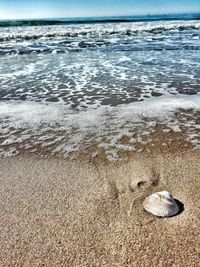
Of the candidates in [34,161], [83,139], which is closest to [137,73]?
[83,139]

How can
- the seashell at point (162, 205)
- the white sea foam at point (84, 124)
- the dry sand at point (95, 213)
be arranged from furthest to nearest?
1. the white sea foam at point (84, 124)
2. the seashell at point (162, 205)
3. the dry sand at point (95, 213)

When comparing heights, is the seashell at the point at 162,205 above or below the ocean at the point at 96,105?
above

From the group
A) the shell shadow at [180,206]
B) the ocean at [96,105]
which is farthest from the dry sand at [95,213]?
the ocean at [96,105]

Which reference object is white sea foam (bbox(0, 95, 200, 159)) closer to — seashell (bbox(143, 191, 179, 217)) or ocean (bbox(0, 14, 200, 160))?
ocean (bbox(0, 14, 200, 160))

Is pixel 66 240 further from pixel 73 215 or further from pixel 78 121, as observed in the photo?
pixel 78 121

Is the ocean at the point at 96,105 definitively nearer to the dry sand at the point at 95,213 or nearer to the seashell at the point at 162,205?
the dry sand at the point at 95,213

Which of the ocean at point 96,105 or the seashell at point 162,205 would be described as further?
the ocean at point 96,105

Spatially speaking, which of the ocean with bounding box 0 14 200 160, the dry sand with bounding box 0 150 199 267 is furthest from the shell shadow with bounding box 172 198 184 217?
the ocean with bounding box 0 14 200 160

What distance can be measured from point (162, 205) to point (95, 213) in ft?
2.22

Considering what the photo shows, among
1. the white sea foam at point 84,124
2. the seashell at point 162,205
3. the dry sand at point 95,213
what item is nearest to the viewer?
the dry sand at point 95,213

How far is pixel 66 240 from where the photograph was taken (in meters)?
2.78

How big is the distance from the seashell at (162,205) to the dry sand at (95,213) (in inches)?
2.3

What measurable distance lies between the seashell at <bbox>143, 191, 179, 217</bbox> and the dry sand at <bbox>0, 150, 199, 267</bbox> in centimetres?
6

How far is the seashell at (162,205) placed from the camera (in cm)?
301
